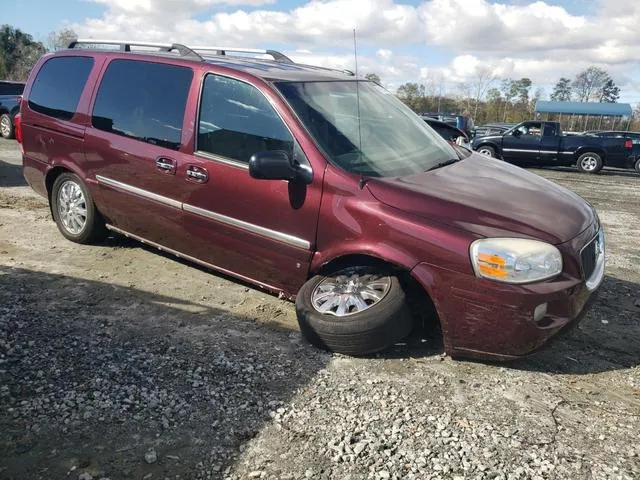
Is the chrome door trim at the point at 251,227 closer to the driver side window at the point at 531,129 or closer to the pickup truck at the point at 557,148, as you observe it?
the pickup truck at the point at 557,148

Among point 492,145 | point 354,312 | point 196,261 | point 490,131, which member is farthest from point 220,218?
point 490,131

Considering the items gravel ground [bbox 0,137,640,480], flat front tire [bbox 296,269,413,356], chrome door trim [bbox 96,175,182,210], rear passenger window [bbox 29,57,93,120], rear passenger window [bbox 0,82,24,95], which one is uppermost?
rear passenger window [bbox 0,82,24,95]

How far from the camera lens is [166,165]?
4367 millimetres

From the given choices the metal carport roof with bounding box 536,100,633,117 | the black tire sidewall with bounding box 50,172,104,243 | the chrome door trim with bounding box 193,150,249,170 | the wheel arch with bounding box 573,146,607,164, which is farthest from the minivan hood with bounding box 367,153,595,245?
the metal carport roof with bounding box 536,100,633,117

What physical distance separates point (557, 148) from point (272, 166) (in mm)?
16286

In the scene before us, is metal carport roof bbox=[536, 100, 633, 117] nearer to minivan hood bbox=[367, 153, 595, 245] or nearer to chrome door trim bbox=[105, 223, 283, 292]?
minivan hood bbox=[367, 153, 595, 245]

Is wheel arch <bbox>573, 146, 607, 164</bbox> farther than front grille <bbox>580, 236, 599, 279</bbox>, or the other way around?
wheel arch <bbox>573, 146, 607, 164</bbox>

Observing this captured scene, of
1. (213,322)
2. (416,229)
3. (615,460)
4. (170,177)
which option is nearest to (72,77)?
(170,177)

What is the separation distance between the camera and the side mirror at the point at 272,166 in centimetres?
356

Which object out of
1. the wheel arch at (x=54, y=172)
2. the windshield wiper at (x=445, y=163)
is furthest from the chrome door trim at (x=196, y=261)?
the windshield wiper at (x=445, y=163)

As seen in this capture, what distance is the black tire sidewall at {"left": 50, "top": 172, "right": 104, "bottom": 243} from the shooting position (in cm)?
523

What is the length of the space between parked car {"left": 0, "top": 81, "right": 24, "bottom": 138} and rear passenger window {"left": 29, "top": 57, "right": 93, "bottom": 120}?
1079 cm

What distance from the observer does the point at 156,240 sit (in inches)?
187

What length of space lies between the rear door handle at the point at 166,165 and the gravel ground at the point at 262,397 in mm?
964
